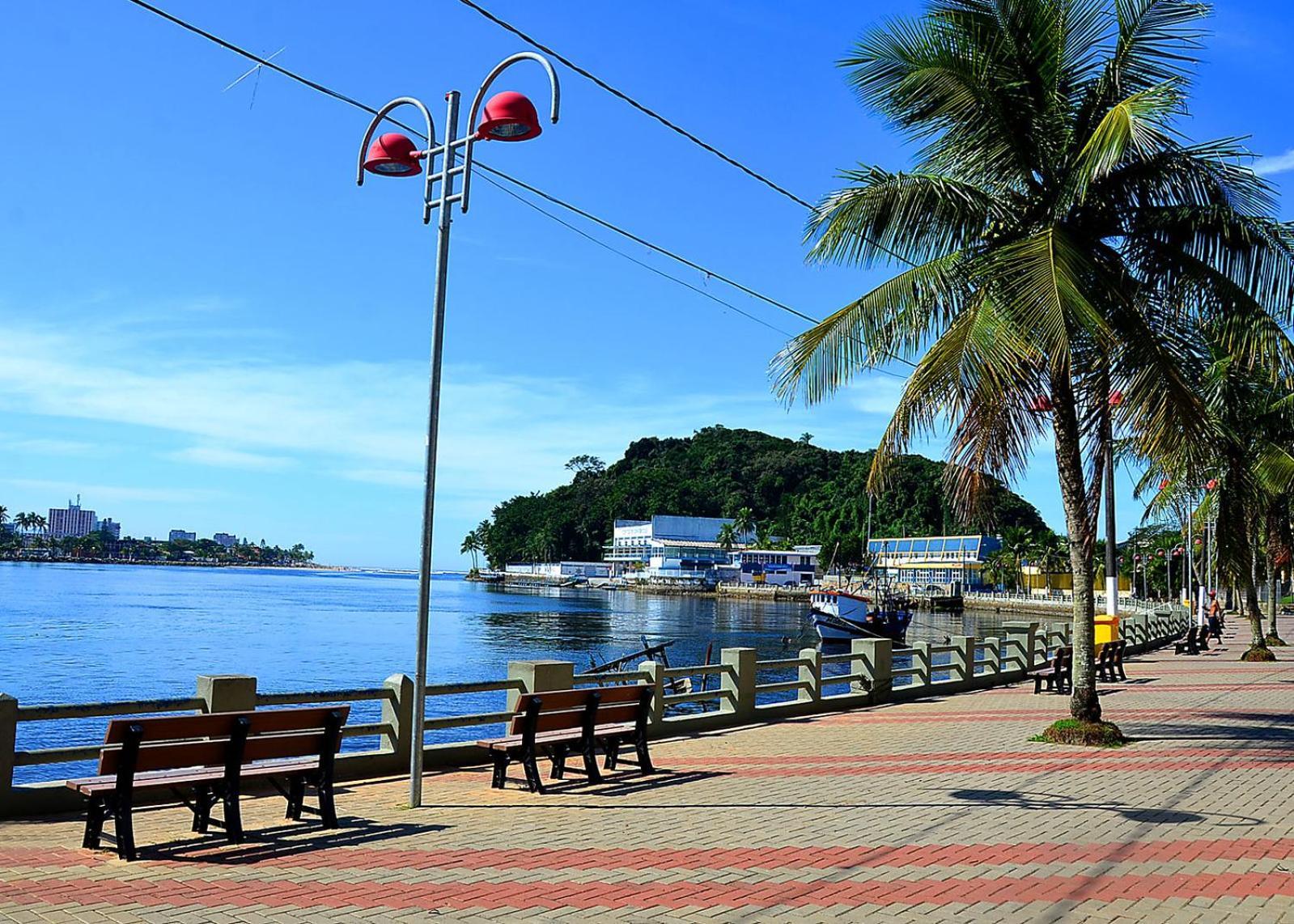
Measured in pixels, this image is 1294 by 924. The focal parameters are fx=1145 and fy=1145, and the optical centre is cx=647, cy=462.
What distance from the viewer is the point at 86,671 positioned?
40406mm

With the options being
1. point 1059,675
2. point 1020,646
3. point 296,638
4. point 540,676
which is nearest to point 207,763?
point 540,676

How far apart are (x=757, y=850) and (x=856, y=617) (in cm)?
6741

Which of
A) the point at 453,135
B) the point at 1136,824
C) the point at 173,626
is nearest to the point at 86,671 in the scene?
the point at 173,626

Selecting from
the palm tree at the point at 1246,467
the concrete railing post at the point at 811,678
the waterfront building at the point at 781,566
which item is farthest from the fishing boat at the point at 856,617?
the waterfront building at the point at 781,566

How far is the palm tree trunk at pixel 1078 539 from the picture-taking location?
1384 cm

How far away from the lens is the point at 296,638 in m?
60.3

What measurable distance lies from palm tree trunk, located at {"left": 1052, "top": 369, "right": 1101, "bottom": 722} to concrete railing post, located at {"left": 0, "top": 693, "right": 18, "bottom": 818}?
11105 mm

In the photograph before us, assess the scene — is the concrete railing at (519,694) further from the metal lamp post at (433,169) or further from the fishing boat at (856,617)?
the fishing boat at (856,617)

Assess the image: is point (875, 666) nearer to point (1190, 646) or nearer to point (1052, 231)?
point (1052, 231)

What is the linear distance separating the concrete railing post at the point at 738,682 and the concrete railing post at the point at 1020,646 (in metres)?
10.7

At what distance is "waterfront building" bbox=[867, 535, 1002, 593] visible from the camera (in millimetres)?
139250

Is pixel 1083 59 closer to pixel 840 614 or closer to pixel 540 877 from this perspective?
pixel 540 877

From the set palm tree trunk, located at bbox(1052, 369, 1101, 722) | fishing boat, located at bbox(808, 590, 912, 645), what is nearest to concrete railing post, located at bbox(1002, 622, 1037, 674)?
palm tree trunk, located at bbox(1052, 369, 1101, 722)

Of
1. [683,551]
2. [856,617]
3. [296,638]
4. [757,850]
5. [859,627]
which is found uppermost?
[683,551]
